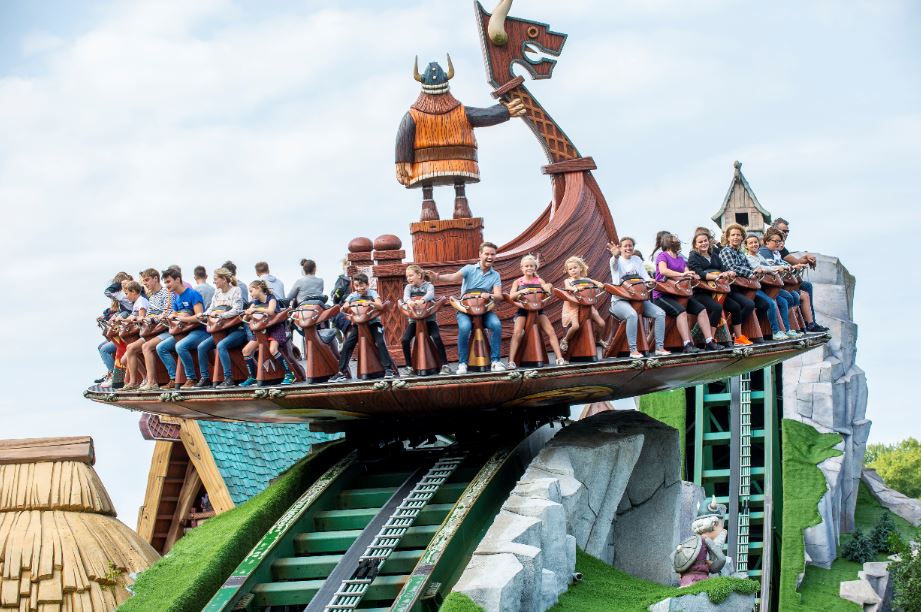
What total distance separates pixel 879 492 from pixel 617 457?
55.3ft

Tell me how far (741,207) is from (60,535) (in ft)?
61.0

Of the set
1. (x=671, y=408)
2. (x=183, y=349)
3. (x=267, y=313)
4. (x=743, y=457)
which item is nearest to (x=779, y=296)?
(x=267, y=313)

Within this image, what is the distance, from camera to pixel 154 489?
24266 millimetres

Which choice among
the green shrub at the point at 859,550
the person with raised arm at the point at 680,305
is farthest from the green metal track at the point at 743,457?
the person with raised arm at the point at 680,305

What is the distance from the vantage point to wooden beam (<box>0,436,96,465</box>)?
19.8 meters

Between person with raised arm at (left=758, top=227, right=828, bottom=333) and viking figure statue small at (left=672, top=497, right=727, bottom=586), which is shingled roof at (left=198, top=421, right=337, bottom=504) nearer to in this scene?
person with raised arm at (left=758, top=227, right=828, bottom=333)

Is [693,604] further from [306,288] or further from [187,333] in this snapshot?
[187,333]

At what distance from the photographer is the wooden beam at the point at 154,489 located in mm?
24156

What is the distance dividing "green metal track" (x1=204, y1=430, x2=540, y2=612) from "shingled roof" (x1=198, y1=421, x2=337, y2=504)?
5586 millimetres

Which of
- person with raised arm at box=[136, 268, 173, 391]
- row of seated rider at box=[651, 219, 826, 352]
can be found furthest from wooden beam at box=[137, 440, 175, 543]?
row of seated rider at box=[651, 219, 826, 352]

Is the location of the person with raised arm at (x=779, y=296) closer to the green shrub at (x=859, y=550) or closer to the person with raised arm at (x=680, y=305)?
the person with raised arm at (x=680, y=305)

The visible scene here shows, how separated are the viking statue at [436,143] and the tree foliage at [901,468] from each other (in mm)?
28403

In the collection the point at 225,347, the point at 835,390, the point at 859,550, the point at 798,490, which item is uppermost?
the point at 225,347

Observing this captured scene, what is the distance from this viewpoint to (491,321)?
15656 millimetres
